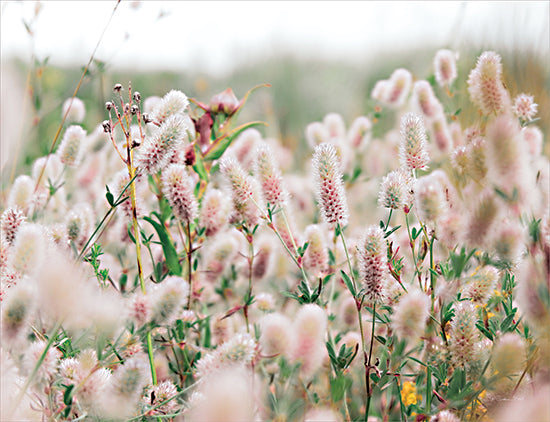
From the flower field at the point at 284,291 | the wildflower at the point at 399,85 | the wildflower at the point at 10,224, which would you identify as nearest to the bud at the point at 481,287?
the flower field at the point at 284,291

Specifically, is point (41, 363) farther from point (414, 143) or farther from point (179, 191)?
point (414, 143)

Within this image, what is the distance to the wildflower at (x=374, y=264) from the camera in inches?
24.7

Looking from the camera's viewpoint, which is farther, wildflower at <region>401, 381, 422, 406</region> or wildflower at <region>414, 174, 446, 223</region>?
wildflower at <region>401, 381, 422, 406</region>

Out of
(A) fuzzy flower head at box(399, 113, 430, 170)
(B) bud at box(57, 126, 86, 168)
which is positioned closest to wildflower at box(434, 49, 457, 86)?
(A) fuzzy flower head at box(399, 113, 430, 170)

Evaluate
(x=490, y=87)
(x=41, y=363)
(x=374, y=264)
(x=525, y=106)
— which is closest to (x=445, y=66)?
(x=525, y=106)

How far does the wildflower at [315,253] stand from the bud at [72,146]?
16.3 inches

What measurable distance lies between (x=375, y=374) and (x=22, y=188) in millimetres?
575

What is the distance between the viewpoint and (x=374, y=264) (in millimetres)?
631

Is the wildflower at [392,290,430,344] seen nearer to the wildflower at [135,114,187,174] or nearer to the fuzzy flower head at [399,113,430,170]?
the fuzzy flower head at [399,113,430,170]

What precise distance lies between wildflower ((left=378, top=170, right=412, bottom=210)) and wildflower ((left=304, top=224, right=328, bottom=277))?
0.18 metres

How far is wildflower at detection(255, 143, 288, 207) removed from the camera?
766 mm

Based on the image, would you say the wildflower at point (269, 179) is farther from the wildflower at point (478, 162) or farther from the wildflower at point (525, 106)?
the wildflower at point (525, 106)

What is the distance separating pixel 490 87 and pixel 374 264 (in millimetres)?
289

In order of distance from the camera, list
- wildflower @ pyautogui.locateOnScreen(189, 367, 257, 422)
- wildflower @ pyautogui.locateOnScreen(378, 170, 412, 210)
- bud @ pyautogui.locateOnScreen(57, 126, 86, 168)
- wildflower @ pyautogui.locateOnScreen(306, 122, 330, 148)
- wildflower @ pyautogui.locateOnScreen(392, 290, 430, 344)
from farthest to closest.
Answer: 1. wildflower @ pyautogui.locateOnScreen(306, 122, 330, 148)
2. bud @ pyautogui.locateOnScreen(57, 126, 86, 168)
3. wildflower @ pyautogui.locateOnScreen(378, 170, 412, 210)
4. wildflower @ pyautogui.locateOnScreen(392, 290, 430, 344)
5. wildflower @ pyautogui.locateOnScreen(189, 367, 257, 422)
